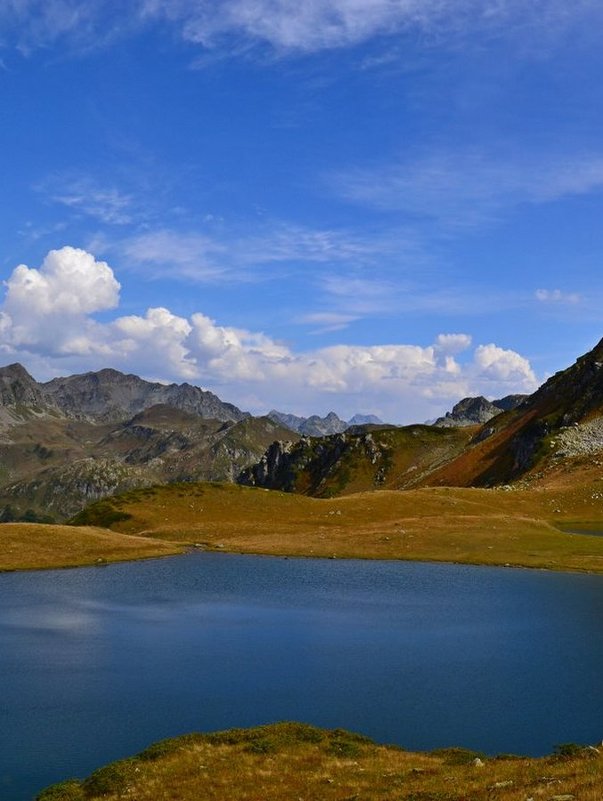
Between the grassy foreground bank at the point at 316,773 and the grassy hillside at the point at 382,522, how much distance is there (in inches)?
2626

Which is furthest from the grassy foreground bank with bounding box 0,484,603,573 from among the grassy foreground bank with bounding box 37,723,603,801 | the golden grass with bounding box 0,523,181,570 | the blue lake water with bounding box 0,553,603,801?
the grassy foreground bank with bounding box 37,723,603,801

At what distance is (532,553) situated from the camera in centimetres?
10425

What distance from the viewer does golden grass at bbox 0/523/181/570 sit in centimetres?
10638

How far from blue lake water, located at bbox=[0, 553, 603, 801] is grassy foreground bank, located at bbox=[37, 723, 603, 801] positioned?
11.5ft

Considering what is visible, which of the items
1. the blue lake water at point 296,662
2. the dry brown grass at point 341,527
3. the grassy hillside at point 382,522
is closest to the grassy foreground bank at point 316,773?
the blue lake water at point 296,662

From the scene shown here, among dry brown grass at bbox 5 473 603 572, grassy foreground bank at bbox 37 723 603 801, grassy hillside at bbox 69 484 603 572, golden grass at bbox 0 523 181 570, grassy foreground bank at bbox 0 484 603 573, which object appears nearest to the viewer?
grassy foreground bank at bbox 37 723 603 801

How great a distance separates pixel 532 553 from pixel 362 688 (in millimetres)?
64217

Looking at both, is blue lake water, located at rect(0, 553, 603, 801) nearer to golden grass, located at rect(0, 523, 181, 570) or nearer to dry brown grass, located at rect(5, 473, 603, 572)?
golden grass, located at rect(0, 523, 181, 570)

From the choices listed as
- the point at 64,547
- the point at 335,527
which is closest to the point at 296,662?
the point at 64,547

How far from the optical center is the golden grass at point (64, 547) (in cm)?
10638

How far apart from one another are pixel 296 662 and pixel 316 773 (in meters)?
21.2

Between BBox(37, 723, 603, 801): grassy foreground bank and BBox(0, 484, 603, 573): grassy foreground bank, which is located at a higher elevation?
BBox(0, 484, 603, 573): grassy foreground bank

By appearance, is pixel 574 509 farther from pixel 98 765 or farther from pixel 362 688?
pixel 98 765

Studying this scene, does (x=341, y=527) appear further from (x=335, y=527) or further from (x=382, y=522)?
(x=382, y=522)
